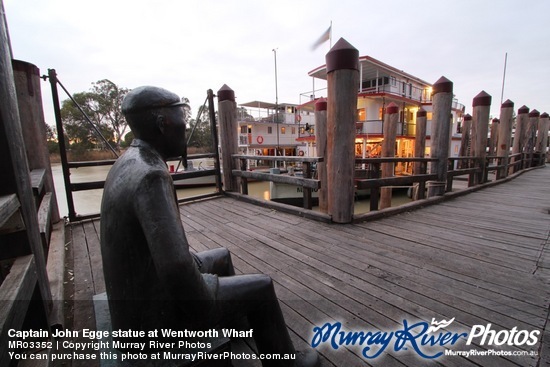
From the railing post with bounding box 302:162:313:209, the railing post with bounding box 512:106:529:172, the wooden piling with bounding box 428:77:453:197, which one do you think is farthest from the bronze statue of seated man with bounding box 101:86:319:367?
the railing post with bounding box 512:106:529:172

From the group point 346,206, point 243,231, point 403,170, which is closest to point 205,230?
point 243,231

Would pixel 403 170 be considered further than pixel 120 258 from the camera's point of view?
Yes

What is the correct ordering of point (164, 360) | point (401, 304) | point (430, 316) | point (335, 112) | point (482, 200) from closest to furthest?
point (164, 360) → point (430, 316) → point (401, 304) → point (335, 112) → point (482, 200)

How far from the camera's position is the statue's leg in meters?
1.41

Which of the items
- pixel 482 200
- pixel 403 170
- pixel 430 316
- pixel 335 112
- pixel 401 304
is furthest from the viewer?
pixel 403 170

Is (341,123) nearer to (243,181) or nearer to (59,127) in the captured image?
(243,181)

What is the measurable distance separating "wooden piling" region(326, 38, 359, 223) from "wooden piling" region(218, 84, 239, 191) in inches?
91.5

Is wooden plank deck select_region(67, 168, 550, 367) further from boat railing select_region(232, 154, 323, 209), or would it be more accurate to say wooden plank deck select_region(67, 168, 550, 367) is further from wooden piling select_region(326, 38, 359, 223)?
boat railing select_region(232, 154, 323, 209)

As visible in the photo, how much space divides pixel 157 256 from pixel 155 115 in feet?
1.77

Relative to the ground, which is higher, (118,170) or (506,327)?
(118,170)

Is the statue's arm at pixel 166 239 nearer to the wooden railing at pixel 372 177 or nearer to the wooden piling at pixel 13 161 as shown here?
the wooden piling at pixel 13 161

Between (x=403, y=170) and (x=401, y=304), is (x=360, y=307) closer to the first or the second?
(x=401, y=304)

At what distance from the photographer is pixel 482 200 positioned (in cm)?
506

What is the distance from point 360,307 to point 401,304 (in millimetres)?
295
